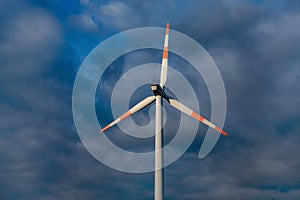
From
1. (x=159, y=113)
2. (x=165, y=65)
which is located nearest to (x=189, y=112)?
→ (x=159, y=113)

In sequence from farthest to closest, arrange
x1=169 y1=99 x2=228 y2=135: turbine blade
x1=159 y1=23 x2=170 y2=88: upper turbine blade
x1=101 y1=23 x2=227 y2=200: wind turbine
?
x1=159 y1=23 x2=170 y2=88: upper turbine blade
x1=169 y1=99 x2=228 y2=135: turbine blade
x1=101 y1=23 x2=227 y2=200: wind turbine

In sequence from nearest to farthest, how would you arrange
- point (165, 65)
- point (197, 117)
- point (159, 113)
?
point (159, 113) < point (197, 117) < point (165, 65)

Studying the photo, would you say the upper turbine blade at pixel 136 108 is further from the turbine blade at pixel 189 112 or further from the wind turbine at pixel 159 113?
the turbine blade at pixel 189 112

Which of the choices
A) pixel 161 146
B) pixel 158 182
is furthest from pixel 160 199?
pixel 161 146

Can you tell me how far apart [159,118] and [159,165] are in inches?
294

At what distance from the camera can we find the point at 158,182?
197ft

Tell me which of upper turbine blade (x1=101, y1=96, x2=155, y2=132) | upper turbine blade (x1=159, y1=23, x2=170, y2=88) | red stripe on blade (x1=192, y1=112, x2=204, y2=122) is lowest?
red stripe on blade (x1=192, y1=112, x2=204, y2=122)

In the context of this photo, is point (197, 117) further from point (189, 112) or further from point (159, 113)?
point (159, 113)

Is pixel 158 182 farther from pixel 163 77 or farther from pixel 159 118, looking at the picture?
pixel 163 77

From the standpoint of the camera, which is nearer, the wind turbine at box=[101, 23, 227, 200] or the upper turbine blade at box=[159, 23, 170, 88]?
the wind turbine at box=[101, 23, 227, 200]

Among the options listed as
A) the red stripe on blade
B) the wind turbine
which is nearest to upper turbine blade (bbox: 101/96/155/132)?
the wind turbine

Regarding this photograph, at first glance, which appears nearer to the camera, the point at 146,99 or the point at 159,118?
the point at 159,118

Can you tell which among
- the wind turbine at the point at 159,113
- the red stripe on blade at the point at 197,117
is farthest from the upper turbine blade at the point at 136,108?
the red stripe on blade at the point at 197,117

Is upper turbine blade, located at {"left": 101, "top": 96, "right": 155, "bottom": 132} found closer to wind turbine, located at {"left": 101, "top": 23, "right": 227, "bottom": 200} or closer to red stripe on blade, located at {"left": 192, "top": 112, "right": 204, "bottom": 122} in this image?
wind turbine, located at {"left": 101, "top": 23, "right": 227, "bottom": 200}
